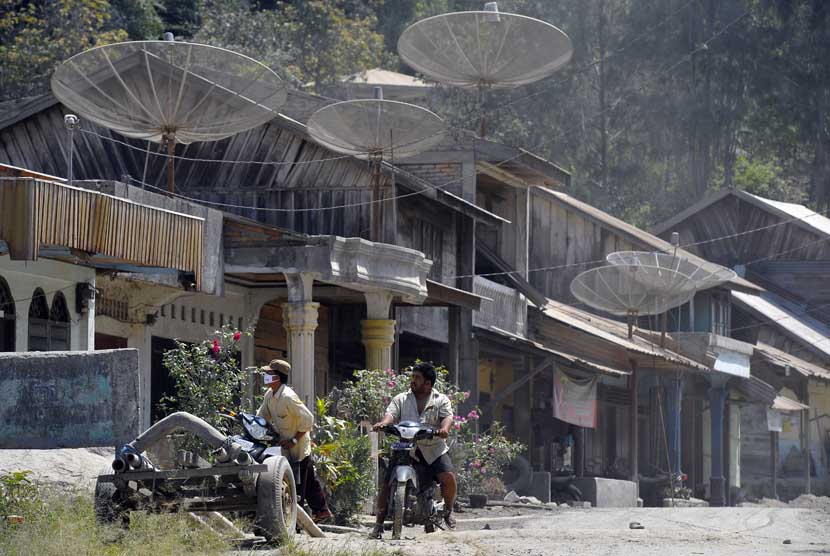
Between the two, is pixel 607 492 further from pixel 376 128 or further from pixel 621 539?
pixel 621 539

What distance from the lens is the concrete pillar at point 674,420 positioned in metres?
32.4

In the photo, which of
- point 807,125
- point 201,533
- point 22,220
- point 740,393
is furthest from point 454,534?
point 807,125

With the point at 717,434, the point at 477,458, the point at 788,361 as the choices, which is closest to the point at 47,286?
the point at 477,458

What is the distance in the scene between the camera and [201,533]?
10422 mm

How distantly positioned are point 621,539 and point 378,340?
339 inches

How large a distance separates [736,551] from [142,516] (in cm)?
467

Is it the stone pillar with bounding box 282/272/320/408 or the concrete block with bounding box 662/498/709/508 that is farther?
the concrete block with bounding box 662/498/709/508

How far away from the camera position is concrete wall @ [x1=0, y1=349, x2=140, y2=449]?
11500 millimetres

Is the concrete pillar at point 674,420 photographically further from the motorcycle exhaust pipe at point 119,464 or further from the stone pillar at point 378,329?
the motorcycle exhaust pipe at point 119,464

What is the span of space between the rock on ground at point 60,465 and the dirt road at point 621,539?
2.08m

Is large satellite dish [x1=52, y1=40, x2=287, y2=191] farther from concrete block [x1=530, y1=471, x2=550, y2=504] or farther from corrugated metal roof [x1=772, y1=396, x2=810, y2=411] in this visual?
corrugated metal roof [x1=772, y1=396, x2=810, y2=411]

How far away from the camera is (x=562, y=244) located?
3744 centimetres

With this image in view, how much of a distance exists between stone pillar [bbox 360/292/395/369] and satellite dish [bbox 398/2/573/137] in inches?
240

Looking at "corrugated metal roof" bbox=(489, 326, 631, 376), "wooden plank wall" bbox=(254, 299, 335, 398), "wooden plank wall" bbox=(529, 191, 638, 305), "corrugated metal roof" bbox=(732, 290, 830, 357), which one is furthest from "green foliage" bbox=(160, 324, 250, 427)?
"corrugated metal roof" bbox=(732, 290, 830, 357)
